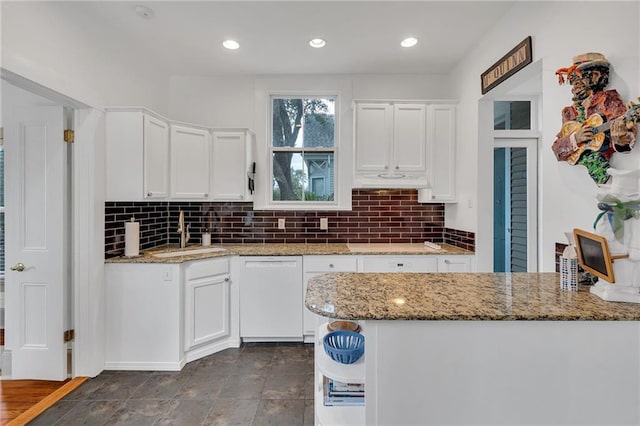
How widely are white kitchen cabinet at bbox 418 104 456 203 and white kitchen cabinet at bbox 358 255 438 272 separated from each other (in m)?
0.67

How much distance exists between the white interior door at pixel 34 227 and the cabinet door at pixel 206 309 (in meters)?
0.91

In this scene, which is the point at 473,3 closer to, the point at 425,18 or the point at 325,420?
the point at 425,18

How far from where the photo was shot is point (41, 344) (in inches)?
94.7

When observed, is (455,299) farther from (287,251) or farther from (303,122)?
(303,122)

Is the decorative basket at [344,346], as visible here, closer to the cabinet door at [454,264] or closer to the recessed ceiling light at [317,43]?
the cabinet door at [454,264]

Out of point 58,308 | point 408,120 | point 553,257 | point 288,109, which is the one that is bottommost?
point 58,308

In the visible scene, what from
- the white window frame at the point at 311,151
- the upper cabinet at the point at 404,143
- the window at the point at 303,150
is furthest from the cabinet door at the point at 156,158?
the upper cabinet at the point at 404,143

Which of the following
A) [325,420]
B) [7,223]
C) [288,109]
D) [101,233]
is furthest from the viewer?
[288,109]

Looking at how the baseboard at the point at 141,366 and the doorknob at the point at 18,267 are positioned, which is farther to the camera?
the baseboard at the point at 141,366

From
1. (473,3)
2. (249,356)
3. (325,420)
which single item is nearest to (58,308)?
(249,356)

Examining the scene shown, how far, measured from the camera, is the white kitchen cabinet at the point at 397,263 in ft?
9.79

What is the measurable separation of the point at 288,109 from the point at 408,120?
1.36 meters

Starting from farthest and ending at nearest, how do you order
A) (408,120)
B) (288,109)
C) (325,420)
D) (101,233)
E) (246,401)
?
(288,109)
(408,120)
(101,233)
(246,401)
(325,420)

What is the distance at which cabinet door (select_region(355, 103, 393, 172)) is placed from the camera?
3.21m
